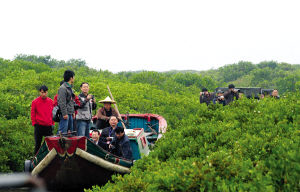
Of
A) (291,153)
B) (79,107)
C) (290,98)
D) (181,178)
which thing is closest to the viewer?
(291,153)

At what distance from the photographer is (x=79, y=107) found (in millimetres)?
7293

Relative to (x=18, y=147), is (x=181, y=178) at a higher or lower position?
higher

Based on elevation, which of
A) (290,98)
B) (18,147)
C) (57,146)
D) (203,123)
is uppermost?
(290,98)

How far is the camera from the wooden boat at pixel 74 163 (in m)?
6.48

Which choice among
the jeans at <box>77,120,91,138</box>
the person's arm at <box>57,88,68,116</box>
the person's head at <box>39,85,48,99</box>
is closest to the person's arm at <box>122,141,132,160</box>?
the jeans at <box>77,120,91,138</box>

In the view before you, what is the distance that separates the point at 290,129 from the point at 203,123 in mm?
1597

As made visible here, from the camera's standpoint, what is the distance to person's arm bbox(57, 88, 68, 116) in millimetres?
6652

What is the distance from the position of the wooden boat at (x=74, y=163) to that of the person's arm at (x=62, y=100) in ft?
1.84

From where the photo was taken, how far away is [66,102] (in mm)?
6812

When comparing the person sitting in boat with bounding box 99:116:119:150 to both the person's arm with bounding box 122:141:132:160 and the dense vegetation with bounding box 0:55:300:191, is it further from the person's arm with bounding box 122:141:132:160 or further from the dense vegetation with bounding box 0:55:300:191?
the dense vegetation with bounding box 0:55:300:191

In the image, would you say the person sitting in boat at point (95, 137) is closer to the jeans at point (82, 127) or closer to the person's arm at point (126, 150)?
the jeans at point (82, 127)

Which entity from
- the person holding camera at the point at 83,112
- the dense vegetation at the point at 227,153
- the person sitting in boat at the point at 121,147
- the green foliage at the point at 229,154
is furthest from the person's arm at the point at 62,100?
the green foliage at the point at 229,154

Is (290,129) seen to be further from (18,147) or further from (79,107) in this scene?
(18,147)

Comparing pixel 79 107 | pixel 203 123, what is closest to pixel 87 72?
pixel 79 107
